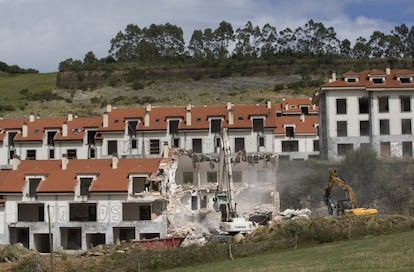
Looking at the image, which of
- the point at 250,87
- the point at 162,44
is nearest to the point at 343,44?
the point at 250,87

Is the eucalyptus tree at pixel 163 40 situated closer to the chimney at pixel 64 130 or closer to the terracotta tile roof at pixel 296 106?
the terracotta tile roof at pixel 296 106

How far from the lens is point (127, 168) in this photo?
5256 centimetres

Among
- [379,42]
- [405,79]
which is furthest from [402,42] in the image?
[405,79]

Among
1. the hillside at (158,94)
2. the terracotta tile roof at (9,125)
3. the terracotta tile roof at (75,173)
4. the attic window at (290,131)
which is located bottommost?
the terracotta tile roof at (75,173)

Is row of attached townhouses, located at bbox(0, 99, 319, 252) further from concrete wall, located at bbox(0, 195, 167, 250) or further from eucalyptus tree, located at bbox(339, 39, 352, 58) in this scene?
eucalyptus tree, located at bbox(339, 39, 352, 58)

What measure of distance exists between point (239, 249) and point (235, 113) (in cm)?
3167

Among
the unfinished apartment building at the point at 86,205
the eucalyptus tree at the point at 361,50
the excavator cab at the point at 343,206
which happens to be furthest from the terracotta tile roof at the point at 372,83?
the eucalyptus tree at the point at 361,50

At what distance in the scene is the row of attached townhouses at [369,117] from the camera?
63875 millimetres

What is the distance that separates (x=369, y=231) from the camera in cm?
3453

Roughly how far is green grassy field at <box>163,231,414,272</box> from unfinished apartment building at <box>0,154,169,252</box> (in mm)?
20524

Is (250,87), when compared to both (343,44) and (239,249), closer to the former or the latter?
(343,44)

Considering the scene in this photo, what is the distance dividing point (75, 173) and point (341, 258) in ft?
104

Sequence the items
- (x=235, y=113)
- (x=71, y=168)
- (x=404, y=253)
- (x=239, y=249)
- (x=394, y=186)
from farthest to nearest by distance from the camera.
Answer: (x=235, y=113)
(x=394, y=186)
(x=71, y=168)
(x=239, y=249)
(x=404, y=253)

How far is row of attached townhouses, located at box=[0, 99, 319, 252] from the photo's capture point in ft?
166
